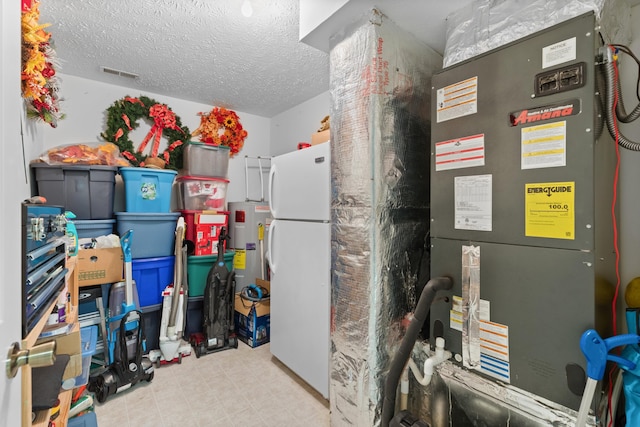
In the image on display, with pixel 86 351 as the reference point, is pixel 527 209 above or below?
above

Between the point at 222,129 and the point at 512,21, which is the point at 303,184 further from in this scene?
the point at 222,129

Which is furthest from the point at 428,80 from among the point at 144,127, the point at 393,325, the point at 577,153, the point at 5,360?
the point at 144,127

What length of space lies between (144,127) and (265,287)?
86.8 inches

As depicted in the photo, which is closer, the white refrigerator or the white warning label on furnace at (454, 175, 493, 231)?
the white warning label on furnace at (454, 175, 493, 231)

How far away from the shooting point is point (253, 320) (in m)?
2.93

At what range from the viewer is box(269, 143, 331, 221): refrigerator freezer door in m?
2.08

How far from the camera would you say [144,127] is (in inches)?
→ 126

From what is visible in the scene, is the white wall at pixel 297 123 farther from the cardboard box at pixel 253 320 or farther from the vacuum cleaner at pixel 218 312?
the cardboard box at pixel 253 320

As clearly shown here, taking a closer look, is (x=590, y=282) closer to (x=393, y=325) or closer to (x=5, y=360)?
(x=393, y=325)

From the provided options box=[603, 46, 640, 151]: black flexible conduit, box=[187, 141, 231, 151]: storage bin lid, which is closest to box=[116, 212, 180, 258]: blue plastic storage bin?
box=[187, 141, 231, 151]: storage bin lid

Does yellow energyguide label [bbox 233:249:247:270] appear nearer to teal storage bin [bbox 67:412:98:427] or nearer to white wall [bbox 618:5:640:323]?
teal storage bin [bbox 67:412:98:427]

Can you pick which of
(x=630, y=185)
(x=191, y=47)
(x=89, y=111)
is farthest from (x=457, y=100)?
(x=89, y=111)

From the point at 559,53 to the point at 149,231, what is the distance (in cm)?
311

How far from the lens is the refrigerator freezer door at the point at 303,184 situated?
6.84 ft
